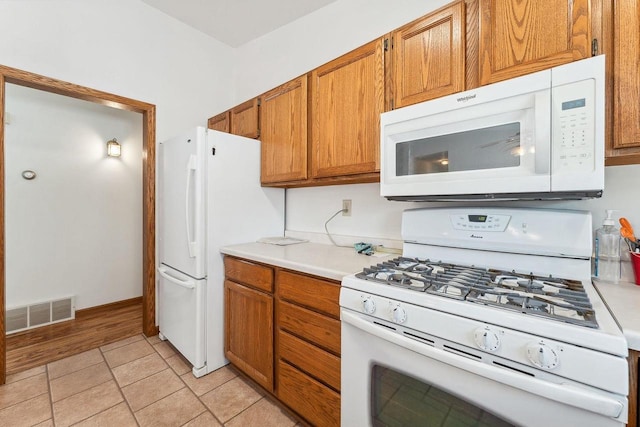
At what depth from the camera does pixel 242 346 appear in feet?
5.76

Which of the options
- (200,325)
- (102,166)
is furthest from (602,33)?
(102,166)

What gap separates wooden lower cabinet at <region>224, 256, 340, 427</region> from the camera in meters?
1.24

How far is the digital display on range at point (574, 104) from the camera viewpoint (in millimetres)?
880

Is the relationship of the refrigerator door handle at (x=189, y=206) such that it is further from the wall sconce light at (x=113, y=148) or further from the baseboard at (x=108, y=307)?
the baseboard at (x=108, y=307)

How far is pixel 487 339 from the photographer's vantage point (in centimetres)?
73

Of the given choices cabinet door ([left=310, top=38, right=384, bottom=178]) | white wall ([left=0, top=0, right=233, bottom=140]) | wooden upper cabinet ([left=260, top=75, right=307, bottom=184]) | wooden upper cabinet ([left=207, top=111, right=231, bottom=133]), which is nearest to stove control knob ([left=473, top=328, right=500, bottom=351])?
cabinet door ([left=310, top=38, right=384, bottom=178])

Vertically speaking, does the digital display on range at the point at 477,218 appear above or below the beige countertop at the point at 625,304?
above

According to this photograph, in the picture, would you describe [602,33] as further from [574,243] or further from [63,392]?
[63,392]

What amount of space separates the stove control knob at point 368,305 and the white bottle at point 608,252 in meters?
0.94

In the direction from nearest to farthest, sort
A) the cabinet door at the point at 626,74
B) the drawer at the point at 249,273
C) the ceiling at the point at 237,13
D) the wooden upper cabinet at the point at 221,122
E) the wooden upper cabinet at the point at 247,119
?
the cabinet door at the point at 626,74, the drawer at the point at 249,273, the wooden upper cabinet at the point at 247,119, the ceiling at the point at 237,13, the wooden upper cabinet at the point at 221,122

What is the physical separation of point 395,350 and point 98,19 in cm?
316

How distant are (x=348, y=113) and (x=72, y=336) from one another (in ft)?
10.0

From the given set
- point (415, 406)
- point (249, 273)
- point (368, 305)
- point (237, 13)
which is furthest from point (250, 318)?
point (237, 13)

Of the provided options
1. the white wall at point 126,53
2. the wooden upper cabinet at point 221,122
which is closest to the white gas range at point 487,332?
the wooden upper cabinet at point 221,122
